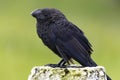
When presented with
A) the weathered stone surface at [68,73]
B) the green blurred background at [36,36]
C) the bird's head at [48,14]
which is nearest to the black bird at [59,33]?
the bird's head at [48,14]

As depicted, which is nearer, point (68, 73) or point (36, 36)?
Answer: point (68, 73)

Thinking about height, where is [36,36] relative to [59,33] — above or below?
below

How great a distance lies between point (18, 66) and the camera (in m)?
13.4

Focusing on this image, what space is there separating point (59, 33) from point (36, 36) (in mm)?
7253

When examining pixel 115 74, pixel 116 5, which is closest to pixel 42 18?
pixel 115 74

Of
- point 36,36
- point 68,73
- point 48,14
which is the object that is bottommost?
point 36,36

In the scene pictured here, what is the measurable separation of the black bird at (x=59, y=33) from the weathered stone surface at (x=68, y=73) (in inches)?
27.0

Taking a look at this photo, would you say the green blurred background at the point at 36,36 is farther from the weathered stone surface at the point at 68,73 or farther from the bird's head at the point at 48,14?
the weathered stone surface at the point at 68,73

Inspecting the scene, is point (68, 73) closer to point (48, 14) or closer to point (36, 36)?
point (48, 14)

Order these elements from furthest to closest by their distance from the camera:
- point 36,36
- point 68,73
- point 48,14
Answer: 1. point 36,36
2. point 48,14
3. point 68,73

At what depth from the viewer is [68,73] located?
6664mm

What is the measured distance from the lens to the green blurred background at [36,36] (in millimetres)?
13359

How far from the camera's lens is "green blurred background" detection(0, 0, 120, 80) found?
526 inches

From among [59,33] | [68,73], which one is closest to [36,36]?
[59,33]
